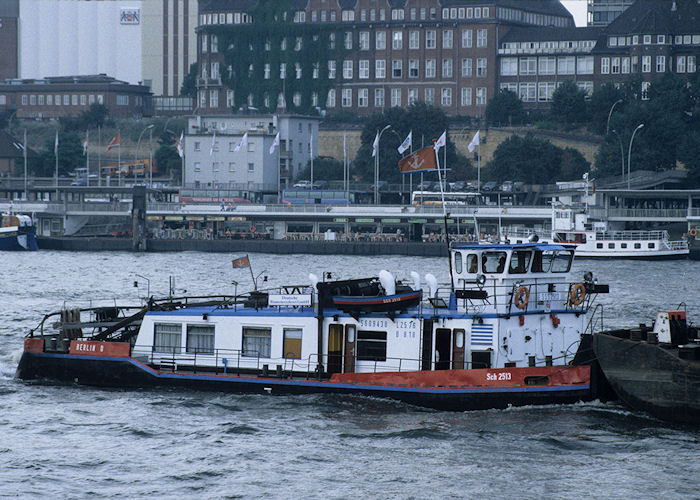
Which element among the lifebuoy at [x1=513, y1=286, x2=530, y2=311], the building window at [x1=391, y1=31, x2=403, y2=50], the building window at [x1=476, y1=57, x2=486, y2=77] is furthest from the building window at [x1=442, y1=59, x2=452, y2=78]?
the lifebuoy at [x1=513, y1=286, x2=530, y2=311]

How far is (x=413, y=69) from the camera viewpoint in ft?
638

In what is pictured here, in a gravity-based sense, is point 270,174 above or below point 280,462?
above

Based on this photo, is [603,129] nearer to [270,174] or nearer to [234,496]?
[270,174]

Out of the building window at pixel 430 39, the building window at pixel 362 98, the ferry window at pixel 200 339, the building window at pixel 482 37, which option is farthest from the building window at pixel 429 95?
the ferry window at pixel 200 339

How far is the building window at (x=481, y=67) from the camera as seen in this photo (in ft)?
621

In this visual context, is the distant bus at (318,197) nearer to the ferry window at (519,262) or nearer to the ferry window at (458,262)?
the ferry window at (458,262)

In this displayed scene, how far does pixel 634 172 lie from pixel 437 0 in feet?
190

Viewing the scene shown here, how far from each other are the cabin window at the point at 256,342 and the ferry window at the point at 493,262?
7859 mm

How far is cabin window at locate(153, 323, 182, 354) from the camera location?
45875 mm

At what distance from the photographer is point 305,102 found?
19525cm

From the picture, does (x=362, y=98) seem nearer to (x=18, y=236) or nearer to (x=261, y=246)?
(x=261, y=246)

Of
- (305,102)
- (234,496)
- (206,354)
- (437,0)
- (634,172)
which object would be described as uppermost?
(437,0)

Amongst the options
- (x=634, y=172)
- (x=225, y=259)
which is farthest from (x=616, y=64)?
(x=225, y=259)

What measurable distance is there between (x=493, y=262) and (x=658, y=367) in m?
6.77
